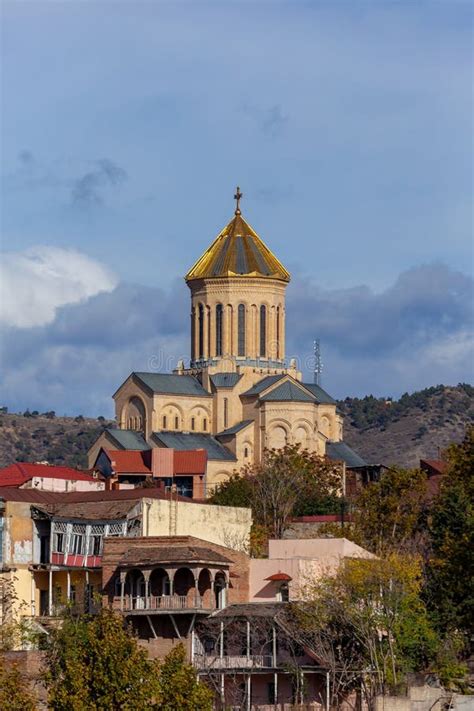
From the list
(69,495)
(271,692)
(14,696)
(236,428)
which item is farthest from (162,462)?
(14,696)

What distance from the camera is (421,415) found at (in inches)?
6909

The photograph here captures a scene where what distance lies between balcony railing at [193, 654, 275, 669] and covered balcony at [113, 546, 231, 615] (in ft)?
6.85

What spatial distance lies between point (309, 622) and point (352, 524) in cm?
2104

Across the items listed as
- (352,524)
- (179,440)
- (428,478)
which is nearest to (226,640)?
(352,524)

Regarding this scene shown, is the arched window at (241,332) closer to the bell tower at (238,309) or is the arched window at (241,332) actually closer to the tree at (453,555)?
the bell tower at (238,309)

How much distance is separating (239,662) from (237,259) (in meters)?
55.6

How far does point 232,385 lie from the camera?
11631 cm

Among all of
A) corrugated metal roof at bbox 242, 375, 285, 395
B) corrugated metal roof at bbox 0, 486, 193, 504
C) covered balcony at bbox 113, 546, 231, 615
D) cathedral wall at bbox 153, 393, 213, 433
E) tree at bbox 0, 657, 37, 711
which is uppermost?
corrugated metal roof at bbox 242, 375, 285, 395

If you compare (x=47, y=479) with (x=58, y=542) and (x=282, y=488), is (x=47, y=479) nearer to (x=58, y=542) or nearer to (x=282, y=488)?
(x=282, y=488)

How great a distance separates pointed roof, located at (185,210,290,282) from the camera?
119 meters

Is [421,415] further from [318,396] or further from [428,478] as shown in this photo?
[428,478]

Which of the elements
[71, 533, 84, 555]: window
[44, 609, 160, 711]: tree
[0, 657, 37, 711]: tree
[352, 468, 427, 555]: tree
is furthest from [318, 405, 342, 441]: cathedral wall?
[0, 657, 37, 711]: tree

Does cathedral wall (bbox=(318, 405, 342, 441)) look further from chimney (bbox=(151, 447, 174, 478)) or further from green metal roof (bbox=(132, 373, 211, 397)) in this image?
chimney (bbox=(151, 447, 174, 478))

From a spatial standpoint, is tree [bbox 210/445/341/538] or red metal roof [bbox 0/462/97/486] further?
tree [bbox 210/445/341/538]
